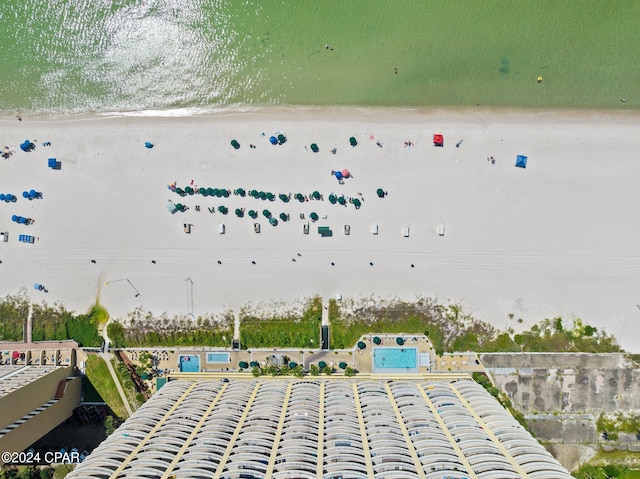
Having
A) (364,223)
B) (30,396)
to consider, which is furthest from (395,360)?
(30,396)

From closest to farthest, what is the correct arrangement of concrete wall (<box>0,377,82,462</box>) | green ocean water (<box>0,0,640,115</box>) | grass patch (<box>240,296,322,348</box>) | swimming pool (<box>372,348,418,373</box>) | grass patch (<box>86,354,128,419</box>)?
concrete wall (<box>0,377,82,462</box>) → swimming pool (<box>372,348,418,373</box>) → grass patch (<box>240,296,322,348</box>) → grass patch (<box>86,354,128,419</box>) → green ocean water (<box>0,0,640,115</box>)

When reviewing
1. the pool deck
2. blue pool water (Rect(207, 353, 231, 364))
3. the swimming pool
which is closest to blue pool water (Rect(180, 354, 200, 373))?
the pool deck

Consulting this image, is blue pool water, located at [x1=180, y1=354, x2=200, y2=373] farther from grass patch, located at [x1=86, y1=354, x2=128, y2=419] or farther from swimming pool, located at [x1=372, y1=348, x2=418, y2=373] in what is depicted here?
swimming pool, located at [x1=372, y1=348, x2=418, y2=373]

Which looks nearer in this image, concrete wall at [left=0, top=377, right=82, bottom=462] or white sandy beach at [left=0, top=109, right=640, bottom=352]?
concrete wall at [left=0, top=377, right=82, bottom=462]

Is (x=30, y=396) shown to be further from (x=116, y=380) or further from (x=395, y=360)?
(x=395, y=360)

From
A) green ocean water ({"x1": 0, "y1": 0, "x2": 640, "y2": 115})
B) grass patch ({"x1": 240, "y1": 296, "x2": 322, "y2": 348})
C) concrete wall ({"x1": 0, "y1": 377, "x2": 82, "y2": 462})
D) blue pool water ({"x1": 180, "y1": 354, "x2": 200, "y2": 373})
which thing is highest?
green ocean water ({"x1": 0, "y1": 0, "x2": 640, "y2": 115})

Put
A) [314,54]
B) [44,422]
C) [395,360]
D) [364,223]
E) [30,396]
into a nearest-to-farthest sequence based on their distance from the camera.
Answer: [30,396]
[44,422]
[395,360]
[364,223]
[314,54]

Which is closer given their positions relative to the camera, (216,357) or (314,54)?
(216,357)
